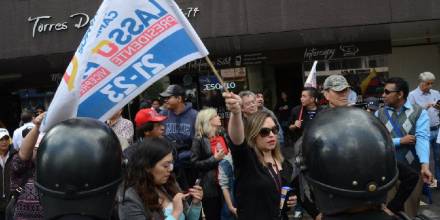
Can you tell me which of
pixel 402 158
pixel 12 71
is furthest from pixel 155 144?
pixel 12 71

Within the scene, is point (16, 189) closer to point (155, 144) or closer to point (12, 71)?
point (155, 144)

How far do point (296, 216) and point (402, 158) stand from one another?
210 cm

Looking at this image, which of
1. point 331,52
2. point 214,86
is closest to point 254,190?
point 331,52

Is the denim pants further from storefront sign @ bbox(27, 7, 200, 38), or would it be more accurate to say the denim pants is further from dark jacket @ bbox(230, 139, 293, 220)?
storefront sign @ bbox(27, 7, 200, 38)

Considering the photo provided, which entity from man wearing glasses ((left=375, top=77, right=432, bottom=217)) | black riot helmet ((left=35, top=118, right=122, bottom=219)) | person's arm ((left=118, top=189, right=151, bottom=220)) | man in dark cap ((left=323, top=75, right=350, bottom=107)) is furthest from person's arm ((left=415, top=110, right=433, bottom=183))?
black riot helmet ((left=35, top=118, right=122, bottom=219))

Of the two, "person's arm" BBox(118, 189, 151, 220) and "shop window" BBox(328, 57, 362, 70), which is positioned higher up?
"shop window" BBox(328, 57, 362, 70)

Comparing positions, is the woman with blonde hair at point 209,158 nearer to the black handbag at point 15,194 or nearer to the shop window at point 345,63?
the black handbag at point 15,194

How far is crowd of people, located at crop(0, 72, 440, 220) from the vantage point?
2.25 metres

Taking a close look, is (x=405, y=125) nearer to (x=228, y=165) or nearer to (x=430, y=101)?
(x=228, y=165)

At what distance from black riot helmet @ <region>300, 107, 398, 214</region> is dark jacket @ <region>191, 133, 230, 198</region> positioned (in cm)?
378

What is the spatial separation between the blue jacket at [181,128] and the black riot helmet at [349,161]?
4.36m

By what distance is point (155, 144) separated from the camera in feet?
11.9

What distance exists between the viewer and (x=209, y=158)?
19.8 feet

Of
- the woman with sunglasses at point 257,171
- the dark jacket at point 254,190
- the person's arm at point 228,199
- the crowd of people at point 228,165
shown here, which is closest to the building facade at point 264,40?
the crowd of people at point 228,165
